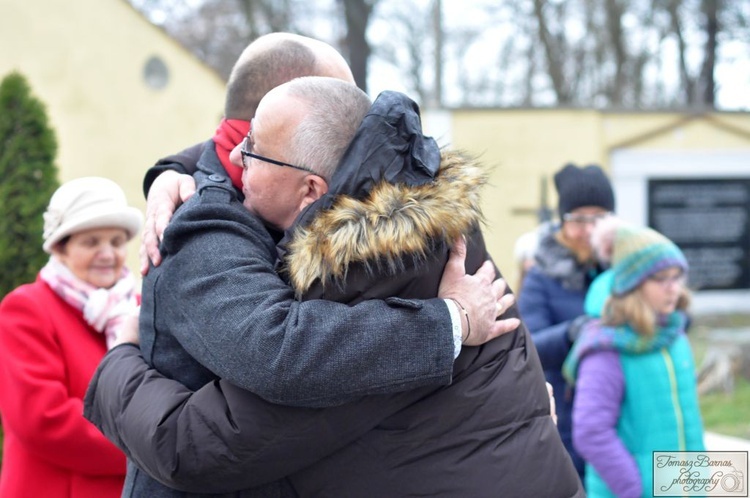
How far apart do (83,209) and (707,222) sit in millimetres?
11809

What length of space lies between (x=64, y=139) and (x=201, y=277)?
11.1 meters

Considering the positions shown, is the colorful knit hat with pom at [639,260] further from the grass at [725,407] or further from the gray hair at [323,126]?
the grass at [725,407]

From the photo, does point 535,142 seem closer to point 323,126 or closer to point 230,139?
point 230,139

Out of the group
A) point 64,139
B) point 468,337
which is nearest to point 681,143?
point 64,139

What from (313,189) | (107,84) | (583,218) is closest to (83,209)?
Answer: (313,189)

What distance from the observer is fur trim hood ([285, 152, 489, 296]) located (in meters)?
1.60

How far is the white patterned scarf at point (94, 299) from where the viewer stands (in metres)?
3.05

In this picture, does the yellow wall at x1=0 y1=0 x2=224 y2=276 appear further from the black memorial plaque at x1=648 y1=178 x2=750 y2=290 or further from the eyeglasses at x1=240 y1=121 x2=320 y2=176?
the eyeglasses at x1=240 y1=121 x2=320 y2=176

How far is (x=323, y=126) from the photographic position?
1724 millimetres

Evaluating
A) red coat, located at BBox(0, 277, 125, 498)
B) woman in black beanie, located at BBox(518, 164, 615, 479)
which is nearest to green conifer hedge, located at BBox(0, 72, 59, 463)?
red coat, located at BBox(0, 277, 125, 498)

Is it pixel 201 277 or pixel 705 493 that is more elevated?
pixel 201 277

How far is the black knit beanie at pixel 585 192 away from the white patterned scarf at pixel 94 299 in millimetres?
2257

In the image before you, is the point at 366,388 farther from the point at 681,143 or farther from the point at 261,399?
the point at 681,143

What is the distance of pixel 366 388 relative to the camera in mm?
1577
